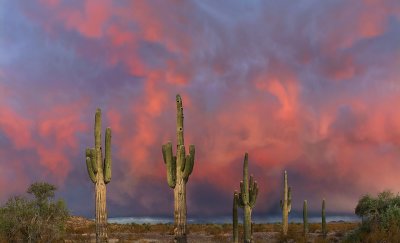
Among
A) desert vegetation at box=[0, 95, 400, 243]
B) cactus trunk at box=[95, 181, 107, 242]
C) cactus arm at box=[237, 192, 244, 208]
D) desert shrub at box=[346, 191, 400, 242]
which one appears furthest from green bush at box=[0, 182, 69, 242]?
desert shrub at box=[346, 191, 400, 242]

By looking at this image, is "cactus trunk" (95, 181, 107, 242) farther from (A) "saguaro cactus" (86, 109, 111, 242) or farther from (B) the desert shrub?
(B) the desert shrub

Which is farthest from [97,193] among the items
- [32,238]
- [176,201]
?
[32,238]

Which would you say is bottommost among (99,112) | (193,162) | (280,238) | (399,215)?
(280,238)

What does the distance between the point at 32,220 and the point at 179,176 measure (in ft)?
36.2

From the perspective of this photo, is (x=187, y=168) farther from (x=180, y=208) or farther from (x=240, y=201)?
(x=240, y=201)

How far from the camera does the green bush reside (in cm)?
2906

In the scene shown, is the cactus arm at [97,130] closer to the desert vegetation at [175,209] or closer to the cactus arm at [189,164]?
the desert vegetation at [175,209]

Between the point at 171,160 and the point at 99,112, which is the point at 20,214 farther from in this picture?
the point at 171,160

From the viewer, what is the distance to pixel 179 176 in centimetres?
2286

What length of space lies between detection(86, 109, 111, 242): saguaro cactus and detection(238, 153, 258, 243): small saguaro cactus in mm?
6978

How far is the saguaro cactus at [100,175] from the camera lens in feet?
79.0

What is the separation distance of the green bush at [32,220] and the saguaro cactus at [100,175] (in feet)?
20.2

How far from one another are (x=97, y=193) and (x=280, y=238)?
16.1 metres

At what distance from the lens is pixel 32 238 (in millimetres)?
28969
